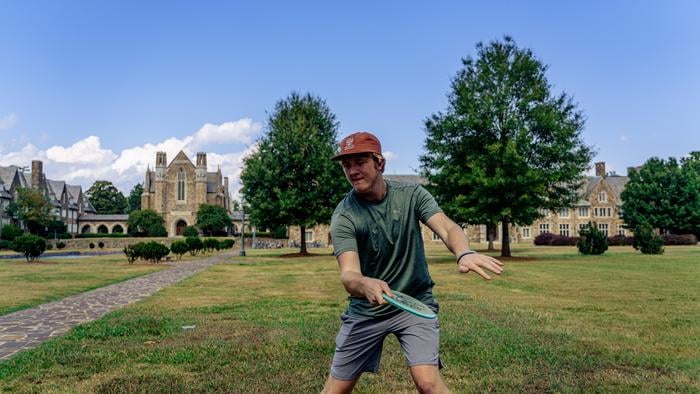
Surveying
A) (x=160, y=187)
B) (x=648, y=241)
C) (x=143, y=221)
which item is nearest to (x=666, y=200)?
(x=648, y=241)

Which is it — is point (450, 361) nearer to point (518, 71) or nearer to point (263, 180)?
point (518, 71)

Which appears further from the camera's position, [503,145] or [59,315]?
[503,145]

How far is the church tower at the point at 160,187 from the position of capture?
296 ft

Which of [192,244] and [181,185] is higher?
[181,185]

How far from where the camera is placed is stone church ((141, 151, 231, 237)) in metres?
90.2

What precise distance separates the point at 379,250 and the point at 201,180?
9129 centimetres

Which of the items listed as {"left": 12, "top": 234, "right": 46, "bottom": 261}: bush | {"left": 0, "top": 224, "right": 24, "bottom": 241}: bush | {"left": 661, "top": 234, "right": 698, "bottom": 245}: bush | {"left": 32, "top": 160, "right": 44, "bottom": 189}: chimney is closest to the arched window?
{"left": 32, "top": 160, "right": 44, "bottom": 189}: chimney

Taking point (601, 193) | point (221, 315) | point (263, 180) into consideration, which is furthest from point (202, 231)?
point (221, 315)

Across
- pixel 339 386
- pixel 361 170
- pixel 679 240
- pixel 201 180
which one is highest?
pixel 201 180

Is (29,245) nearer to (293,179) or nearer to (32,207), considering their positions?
(293,179)

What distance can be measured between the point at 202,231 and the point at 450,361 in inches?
3143

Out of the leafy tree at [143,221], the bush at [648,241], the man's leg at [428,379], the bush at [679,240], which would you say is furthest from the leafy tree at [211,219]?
the man's leg at [428,379]

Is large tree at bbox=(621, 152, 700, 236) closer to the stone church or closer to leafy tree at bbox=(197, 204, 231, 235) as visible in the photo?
leafy tree at bbox=(197, 204, 231, 235)

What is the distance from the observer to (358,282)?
2902 millimetres
